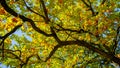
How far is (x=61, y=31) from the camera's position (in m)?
21.5

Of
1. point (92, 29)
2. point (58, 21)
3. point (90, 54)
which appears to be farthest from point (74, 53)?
point (92, 29)

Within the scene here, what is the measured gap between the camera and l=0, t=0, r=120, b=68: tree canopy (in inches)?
695

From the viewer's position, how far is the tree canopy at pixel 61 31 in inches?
695

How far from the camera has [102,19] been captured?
1805cm

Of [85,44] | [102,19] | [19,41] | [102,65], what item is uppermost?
[102,19]

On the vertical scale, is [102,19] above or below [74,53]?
above

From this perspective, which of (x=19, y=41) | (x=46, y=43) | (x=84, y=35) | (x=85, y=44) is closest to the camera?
(x=85, y=44)

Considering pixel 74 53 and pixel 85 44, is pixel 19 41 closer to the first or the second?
pixel 74 53

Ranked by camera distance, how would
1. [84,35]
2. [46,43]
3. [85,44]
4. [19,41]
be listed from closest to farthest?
[85,44], [84,35], [46,43], [19,41]

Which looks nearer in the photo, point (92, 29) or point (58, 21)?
point (92, 29)

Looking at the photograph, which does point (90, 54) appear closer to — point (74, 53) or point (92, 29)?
point (74, 53)

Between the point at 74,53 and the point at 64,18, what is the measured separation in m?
3.43

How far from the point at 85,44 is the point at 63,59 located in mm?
6305

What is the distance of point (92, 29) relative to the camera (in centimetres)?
1842
